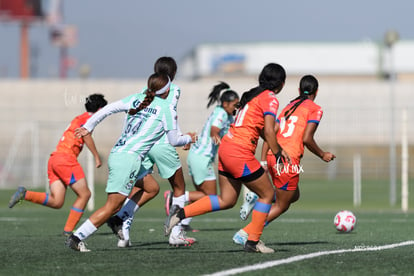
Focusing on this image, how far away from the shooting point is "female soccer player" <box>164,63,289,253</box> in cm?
926

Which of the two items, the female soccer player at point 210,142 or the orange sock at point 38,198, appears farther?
the female soccer player at point 210,142

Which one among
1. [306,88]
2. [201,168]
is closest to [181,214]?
[306,88]

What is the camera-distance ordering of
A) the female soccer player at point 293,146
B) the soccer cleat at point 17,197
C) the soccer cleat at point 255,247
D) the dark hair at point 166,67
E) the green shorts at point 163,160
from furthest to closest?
the soccer cleat at point 17,197 < the green shorts at point 163,160 < the dark hair at point 166,67 < the female soccer player at point 293,146 < the soccer cleat at point 255,247

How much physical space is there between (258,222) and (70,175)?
402 cm

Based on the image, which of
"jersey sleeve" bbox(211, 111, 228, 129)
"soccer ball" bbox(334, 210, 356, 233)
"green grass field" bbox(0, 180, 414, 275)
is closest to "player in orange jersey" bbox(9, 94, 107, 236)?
"green grass field" bbox(0, 180, 414, 275)

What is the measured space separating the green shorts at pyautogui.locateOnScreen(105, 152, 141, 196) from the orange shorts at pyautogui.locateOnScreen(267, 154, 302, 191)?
1600 mm

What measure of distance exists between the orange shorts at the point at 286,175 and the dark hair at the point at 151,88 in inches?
60.6

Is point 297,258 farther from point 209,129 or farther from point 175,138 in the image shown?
point 209,129

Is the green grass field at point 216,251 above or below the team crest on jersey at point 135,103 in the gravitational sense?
below

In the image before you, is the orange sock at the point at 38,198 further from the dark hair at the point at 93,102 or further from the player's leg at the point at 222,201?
the player's leg at the point at 222,201

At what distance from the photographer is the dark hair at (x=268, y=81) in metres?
9.45

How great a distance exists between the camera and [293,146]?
10234 mm

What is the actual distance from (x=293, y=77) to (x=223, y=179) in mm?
75220

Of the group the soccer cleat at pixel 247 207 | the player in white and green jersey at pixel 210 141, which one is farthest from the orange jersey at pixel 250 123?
the player in white and green jersey at pixel 210 141
